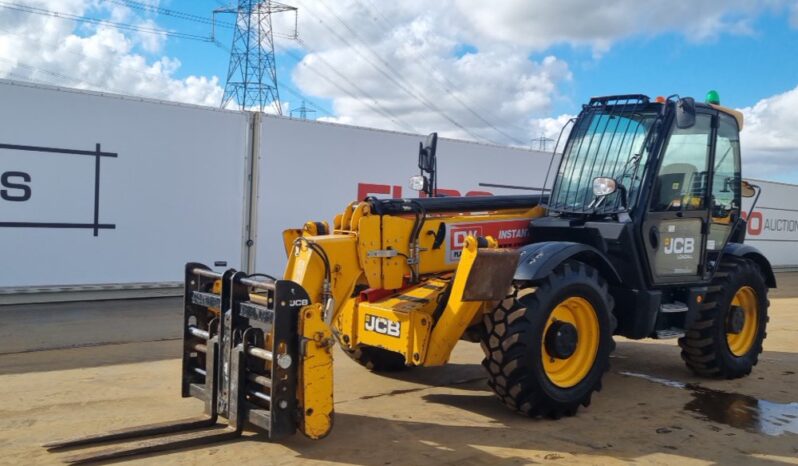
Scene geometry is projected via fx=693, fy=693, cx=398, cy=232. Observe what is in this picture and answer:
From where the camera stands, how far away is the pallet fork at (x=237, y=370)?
3.92 meters

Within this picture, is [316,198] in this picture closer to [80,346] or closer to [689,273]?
[80,346]

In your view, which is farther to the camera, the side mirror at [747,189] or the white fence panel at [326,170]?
the white fence panel at [326,170]

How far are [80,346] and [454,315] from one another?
4580 millimetres

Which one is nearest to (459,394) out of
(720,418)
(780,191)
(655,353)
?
(720,418)

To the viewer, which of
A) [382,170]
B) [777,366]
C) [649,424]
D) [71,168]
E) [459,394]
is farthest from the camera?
[382,170]

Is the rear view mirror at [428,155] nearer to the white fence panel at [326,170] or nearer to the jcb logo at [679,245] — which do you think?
the jcb logo at [679,245]

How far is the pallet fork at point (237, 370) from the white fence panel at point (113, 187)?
539 cm

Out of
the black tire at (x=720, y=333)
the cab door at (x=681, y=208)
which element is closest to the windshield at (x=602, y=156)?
the cab door at (x=681, y=208)

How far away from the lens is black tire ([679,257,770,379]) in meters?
6.17

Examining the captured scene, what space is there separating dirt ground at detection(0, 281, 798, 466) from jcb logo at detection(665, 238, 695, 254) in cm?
120

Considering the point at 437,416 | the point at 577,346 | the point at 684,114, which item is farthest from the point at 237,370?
the point at 684,114

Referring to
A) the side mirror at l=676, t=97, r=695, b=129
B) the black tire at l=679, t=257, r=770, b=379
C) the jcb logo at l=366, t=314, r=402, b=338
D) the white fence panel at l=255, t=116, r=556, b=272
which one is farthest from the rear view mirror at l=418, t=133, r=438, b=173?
the white fence panel at l=255, t=116, r=556, b=272

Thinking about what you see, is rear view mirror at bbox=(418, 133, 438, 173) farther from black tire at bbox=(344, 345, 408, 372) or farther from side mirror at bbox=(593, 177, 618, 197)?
black tire at bbox=(344, 345, 408, 372)

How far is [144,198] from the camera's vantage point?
32.0 feet
